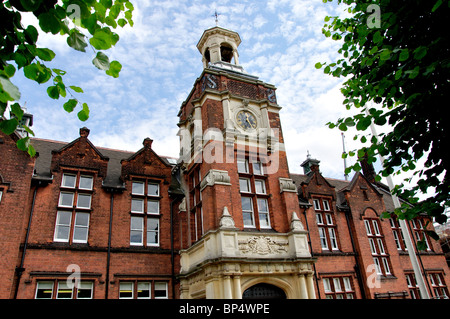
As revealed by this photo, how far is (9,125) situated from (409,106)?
5.88 meters

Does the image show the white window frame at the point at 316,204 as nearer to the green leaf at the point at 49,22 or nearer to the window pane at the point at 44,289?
the window pane at the point at 44,289

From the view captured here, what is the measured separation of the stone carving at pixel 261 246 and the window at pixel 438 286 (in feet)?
45.1

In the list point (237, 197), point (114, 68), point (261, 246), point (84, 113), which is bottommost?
point (84, 113)

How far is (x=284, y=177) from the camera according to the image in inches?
639

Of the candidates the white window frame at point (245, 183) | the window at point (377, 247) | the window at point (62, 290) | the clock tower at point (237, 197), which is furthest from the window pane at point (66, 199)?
the window at point (377, 247)

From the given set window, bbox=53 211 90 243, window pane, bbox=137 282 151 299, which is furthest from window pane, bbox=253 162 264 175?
window, bbox=53 211 90 243

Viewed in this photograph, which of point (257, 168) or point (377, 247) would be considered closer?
point (257, 168)

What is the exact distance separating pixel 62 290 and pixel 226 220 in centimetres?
713

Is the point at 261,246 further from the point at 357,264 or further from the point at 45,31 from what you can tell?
the point at 45,31

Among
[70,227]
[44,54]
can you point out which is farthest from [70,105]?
[70,227]

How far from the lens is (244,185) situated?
1558cm

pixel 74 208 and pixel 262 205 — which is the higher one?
pixel 74 208

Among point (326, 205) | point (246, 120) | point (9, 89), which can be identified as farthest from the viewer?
point (326, 205)
